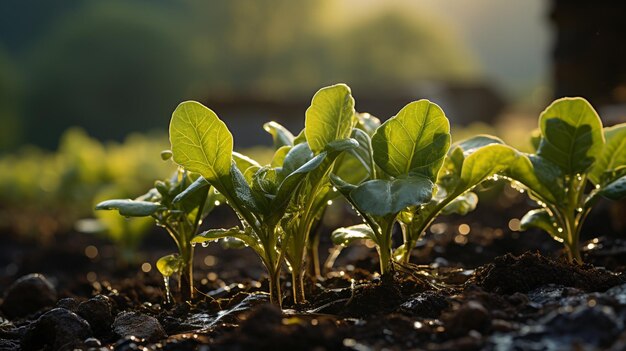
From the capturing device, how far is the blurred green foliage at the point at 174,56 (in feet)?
129

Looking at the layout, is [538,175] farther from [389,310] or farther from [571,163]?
[389,310]

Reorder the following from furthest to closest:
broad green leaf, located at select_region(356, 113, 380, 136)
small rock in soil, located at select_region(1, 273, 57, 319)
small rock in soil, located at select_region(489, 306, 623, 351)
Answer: small rock in soil, located at select_region(1, 273, 57, 319), broad green leaf, located at select_region(356, 113, 380, 136), small rock in soil, located at select_region(489, 306, 623, 351)

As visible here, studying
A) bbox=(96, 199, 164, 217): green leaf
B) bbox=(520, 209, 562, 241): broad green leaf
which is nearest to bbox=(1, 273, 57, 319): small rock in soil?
bbox=(96, 199, 164, 217): green leaf

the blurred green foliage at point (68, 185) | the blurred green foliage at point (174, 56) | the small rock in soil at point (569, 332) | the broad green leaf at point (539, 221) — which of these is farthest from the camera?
the blurred green foliage at point (174, 56)

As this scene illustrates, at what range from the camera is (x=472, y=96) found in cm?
2017

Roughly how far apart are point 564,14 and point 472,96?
43.1 feet

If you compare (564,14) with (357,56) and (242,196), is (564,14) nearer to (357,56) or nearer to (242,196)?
(242,196)

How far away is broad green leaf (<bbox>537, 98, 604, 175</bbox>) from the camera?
83.5 inches

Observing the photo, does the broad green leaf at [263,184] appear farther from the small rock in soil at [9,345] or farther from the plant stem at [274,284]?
the small rock in soil at [9,345]

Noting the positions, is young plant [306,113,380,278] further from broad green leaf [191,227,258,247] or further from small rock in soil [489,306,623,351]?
small rock in soil [489,306,623,351]

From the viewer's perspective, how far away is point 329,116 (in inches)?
78.7

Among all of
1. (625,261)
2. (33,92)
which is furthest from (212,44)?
(625,261)

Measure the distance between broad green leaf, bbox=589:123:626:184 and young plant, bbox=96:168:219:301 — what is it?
1.21m

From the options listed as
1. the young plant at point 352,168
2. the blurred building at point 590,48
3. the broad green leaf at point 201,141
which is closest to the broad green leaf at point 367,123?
the young plant at point 352,168
